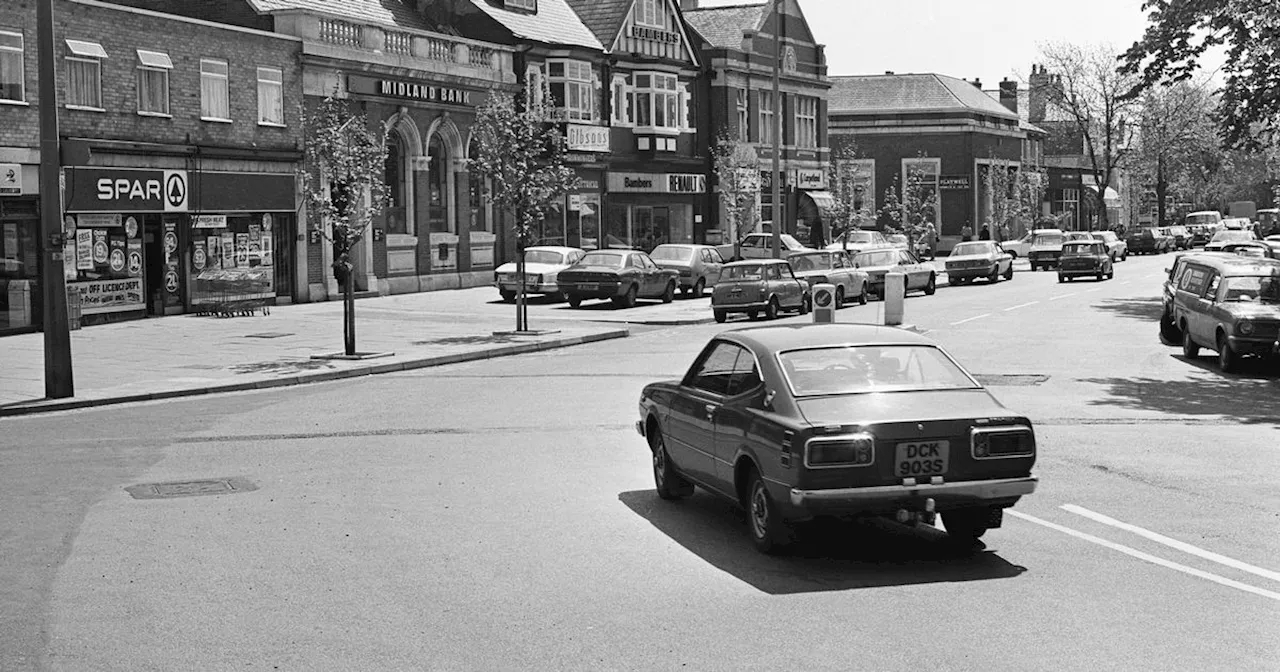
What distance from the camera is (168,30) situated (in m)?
35.2

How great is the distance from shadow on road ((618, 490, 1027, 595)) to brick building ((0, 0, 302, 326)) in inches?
921

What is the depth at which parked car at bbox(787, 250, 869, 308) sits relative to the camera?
3981cm

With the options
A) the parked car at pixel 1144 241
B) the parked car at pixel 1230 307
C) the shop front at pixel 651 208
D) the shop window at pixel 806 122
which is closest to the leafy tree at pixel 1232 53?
the parked car at pixel 1230 307

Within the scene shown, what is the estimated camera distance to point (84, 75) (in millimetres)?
32969

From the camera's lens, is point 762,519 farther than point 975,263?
No

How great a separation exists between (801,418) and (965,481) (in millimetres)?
1079

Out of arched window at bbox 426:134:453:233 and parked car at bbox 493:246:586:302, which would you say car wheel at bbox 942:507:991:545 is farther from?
arched window at bbox 426:134:453:233

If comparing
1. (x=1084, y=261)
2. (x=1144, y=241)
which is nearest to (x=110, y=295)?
(x=1084, y=261)

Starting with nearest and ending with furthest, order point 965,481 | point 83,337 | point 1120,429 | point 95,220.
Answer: point 965,481 → point 1120,429 → point 83,337 → point 95,220

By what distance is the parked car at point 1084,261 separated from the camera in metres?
53.4

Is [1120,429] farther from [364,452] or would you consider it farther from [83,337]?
[83,337]

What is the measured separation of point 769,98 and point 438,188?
26029mm

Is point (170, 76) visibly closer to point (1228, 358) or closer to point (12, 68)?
point (12, 68)

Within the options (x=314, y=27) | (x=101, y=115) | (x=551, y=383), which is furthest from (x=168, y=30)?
(x=551, y=383)
